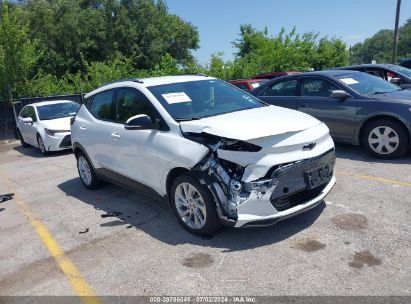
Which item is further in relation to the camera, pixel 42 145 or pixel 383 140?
pixel 42 145

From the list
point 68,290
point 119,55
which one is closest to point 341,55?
point 119,55

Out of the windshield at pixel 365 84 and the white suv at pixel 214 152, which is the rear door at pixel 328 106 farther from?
the white suv at pixel 214 152

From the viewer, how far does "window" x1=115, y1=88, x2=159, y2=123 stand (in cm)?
489

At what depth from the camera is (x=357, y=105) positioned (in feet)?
23.1

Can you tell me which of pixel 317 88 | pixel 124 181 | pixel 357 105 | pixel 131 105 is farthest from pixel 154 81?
pixel 317 88

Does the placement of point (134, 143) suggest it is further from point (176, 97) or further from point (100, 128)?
point (100, 128)

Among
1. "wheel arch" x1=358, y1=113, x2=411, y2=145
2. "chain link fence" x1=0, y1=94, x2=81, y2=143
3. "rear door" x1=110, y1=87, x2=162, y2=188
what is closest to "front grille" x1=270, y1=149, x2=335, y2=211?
"rear door" x1=110, y1=87, x2=162, y2=188

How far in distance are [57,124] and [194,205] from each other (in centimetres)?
757

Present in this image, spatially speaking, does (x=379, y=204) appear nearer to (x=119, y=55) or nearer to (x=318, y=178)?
(x=318, y=178)

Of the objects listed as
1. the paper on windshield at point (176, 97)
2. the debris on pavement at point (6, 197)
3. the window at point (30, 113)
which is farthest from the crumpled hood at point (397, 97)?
the window at point (30, 113)

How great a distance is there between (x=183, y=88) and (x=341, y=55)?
29.8 metres

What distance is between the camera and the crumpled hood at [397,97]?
262 inches

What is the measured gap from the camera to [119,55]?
33.3 metres

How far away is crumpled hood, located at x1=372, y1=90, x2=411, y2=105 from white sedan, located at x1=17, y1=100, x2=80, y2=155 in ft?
24.8
